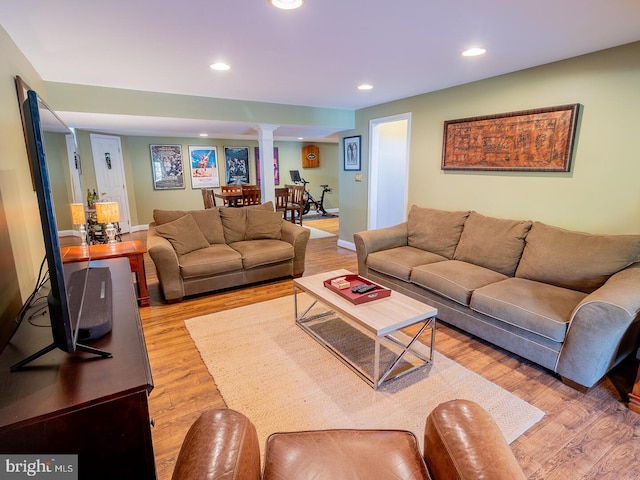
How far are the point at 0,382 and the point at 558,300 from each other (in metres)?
2.92

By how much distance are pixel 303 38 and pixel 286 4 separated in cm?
49

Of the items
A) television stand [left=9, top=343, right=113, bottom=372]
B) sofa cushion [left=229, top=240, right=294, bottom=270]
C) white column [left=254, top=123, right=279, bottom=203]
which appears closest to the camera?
television stand [left=9, top=343, right=113, bottom=372]

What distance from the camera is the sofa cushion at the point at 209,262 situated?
3.34 m

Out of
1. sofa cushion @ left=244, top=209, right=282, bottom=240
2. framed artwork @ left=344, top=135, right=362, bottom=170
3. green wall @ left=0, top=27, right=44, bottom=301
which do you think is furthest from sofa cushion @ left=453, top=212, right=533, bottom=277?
green wall @ left=0, top=27, right=44, bottom=301

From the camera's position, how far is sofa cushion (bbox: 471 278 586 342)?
209 centimetres

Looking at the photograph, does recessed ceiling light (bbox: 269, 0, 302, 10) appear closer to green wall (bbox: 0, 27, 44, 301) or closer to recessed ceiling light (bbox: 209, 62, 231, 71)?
recessed ceiling light (bbox: 209, 62, 231, 71)

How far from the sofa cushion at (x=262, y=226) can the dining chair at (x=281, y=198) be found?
2484 millimetres

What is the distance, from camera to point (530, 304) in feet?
7.36

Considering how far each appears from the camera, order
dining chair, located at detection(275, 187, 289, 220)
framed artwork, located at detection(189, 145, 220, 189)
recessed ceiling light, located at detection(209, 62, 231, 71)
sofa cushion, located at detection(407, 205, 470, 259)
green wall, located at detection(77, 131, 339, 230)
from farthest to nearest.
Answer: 1. framed artwork, located at detection(189, 145, 220, 189)
2. dining chair, located at detection(275, 187, 289, 220)
3. green wall, located at detection(77, 131, 339, 230)
4. sofa cushion, located at detection(407, 205, 470, 259)
5. recessed ceiling light, located at detection(209, 62, 231, 71)

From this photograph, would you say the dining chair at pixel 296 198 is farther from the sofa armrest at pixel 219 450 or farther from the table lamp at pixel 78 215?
the sofa armrest at pixel 219 450

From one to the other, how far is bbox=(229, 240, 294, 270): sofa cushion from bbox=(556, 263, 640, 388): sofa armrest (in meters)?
2.70

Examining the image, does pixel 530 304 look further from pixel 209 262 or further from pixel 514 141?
pixel 209 262

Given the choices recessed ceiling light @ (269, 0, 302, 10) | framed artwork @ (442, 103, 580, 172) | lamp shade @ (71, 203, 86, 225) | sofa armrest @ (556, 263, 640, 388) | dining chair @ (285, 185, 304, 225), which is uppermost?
recessed ceiling light @ (269, 0, 302, 10)

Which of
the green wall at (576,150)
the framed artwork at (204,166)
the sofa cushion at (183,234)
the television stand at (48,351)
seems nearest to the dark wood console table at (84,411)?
the television stand at (48,351)
